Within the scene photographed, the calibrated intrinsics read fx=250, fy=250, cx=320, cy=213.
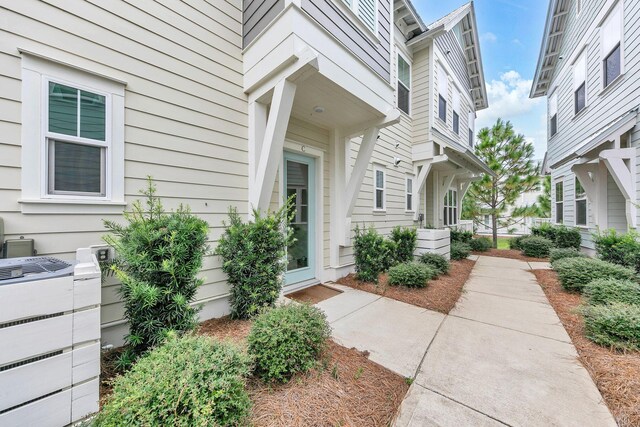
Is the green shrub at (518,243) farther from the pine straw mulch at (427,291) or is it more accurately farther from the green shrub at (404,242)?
the green shrub at (404,242)

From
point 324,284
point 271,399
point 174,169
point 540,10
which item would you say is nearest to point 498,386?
point 271,399

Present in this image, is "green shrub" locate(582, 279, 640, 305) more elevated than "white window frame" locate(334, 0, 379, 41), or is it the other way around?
"white window frame" locate(334, 0, 379, 41)

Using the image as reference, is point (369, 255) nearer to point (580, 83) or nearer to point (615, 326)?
point (615, 326)

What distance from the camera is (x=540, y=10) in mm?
9836

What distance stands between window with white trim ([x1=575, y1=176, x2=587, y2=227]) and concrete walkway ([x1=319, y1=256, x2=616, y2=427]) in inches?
234

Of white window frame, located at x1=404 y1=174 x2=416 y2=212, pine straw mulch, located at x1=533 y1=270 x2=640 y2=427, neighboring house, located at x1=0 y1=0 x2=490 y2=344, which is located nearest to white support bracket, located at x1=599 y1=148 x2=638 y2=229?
pine straw mulch, located at x1=533 y1=270 x2=640 y2=427

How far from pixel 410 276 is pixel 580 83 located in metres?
8.89

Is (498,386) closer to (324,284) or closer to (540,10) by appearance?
(324,284)

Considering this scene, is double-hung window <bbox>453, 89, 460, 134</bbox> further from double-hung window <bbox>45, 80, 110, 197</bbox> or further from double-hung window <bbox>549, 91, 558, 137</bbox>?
double-hung window <bbox>45, 80, 110, 197</bbox>

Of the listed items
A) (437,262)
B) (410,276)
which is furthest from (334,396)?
(437,262)

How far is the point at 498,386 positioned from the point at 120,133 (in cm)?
437

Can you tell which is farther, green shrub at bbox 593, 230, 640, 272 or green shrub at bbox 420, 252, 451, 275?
green shrub at bbox 420, 252, 451, 275

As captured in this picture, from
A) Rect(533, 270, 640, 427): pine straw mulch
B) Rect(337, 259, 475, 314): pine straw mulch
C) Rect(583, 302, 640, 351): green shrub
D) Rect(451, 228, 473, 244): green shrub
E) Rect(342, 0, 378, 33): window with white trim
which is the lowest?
Rect(533, 270, 640, 427): pine straw mulch

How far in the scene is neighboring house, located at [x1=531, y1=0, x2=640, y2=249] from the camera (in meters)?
5.22
